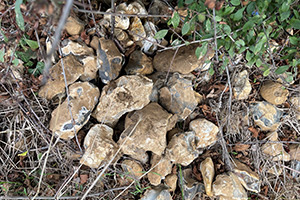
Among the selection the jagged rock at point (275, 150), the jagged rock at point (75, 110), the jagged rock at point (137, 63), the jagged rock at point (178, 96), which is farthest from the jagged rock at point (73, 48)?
the jagged rock at point (275, 150)

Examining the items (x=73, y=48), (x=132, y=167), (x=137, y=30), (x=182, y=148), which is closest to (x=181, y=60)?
(x=137, y=30)

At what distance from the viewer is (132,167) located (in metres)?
1.88

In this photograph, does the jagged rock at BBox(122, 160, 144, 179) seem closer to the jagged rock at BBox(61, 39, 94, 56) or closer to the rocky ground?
the rocky ground

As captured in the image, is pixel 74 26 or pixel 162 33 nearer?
pixel 162 33

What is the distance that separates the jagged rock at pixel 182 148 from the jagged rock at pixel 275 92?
0.82 m

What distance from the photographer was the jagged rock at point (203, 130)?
6.49 feet

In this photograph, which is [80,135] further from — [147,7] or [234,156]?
[234,156]

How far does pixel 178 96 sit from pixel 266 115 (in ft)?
2.91

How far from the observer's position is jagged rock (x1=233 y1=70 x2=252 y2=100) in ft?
6.73

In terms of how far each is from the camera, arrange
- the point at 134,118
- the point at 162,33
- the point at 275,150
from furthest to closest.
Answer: the point at 275,150 → the point at 134,118 → the point at 162,33

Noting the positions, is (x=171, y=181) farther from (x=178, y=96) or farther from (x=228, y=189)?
(x=178, y=96)

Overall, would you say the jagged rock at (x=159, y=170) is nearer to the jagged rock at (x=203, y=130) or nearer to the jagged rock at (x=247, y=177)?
the jagged rock at (x=203, y=130)

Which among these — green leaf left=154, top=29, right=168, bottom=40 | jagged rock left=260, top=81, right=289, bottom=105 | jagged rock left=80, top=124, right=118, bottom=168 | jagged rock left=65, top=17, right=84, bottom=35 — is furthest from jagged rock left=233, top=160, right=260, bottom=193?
jagged rock left=65, top=17, right=84, bottom=35

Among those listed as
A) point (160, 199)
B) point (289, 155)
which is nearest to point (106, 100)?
point (160, 199)
